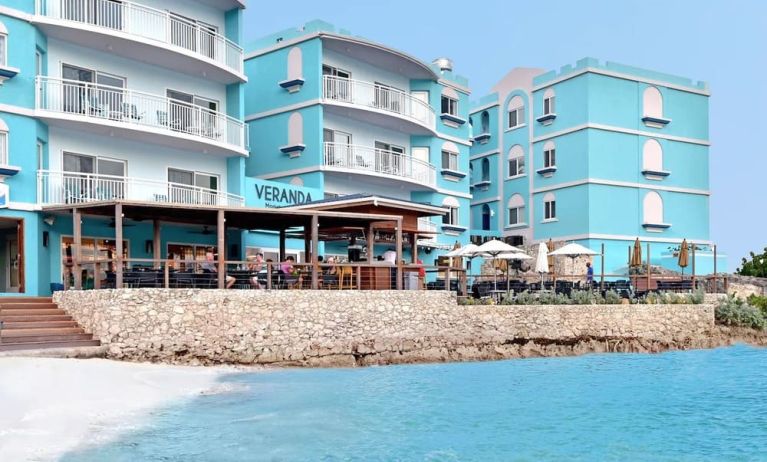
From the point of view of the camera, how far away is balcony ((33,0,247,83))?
854 inches

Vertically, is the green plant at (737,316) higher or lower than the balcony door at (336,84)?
lower

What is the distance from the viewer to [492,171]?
4525 cm

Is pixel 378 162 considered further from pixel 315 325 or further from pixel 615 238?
pixel 615 238

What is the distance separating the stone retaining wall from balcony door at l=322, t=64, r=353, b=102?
1175 centimetres

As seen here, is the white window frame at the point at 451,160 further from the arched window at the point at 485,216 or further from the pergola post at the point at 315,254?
the pergola post at the point at 315,254

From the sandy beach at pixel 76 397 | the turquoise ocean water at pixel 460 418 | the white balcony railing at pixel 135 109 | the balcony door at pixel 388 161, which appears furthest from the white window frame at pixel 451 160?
the sandy beach at pixel 76 397

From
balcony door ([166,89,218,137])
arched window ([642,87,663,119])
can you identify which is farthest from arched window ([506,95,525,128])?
balcony door ([166,89,218,137])

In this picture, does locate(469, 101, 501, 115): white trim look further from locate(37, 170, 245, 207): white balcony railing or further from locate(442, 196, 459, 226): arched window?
locate(37, 170, 245, 207): white balcony railing

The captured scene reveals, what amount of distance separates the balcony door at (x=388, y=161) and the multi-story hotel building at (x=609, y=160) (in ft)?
30.7

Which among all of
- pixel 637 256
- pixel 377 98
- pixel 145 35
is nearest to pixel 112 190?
pixel 145 35

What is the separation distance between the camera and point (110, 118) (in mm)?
22781

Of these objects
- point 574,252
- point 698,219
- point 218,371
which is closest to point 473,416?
point 218,371

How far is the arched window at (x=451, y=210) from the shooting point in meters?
36.7

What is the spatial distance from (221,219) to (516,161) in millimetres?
27477
